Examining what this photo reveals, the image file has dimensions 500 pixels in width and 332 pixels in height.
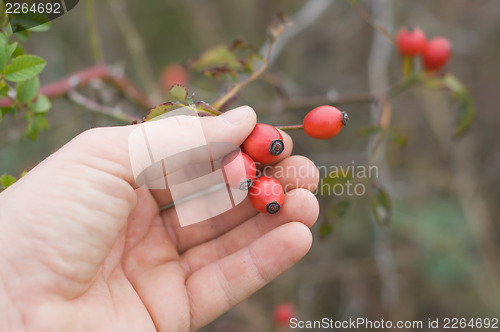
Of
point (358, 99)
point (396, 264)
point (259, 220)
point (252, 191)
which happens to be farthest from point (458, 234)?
point (252, 191)

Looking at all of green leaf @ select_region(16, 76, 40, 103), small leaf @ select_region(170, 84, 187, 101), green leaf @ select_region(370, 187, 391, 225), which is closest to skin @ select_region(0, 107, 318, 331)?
small leaf @ select_region(170, 84, 187, 101)

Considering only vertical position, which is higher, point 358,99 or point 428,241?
point 358,99

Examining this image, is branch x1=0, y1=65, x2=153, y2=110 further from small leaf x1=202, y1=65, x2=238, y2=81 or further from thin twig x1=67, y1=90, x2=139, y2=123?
small leaf x1=202, y1=65, x2=238, y2=81

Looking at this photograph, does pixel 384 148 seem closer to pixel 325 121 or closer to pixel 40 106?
pixel 325 121

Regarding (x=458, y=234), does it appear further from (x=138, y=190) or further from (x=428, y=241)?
(x=138, y=190)

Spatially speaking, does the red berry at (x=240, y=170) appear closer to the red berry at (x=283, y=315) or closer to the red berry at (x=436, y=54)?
the red berry at (x=436, y=54)

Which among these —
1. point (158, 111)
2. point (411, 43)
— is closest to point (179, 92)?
point (158, 111)
